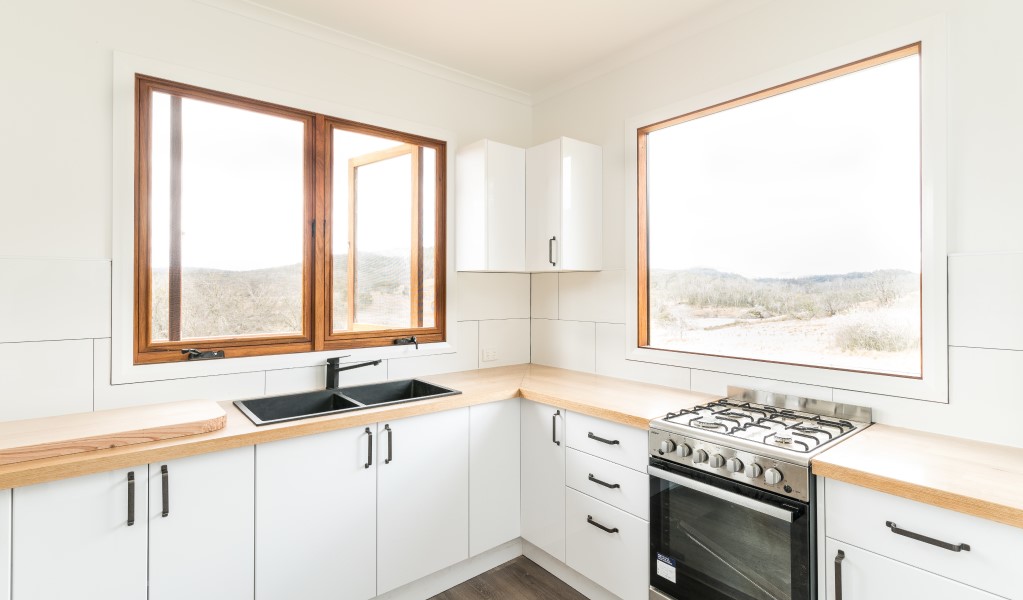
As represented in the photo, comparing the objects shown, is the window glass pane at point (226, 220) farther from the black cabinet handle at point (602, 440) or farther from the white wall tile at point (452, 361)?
the black cabinet handle at point (602, 440)

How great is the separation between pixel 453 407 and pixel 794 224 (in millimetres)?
1649

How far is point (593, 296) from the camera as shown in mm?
2941

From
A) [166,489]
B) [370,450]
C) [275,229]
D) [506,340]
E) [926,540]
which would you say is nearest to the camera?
[926,540]

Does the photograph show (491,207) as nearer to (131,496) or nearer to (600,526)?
(600,526)

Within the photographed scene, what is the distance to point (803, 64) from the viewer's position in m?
2.05

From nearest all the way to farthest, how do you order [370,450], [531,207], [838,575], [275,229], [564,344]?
[838,575] → [370,450] → [275,229] → [531,207] → [564,344]

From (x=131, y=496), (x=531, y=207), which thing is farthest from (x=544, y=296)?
(x=131, y=496)

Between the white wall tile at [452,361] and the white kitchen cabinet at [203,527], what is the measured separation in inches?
39.5

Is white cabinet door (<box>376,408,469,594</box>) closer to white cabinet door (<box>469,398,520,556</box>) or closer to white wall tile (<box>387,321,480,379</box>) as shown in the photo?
white cabinet door (<box>469,398,520,556</box>)

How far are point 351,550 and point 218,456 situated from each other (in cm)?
65

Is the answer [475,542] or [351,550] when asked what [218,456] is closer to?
[351,550]

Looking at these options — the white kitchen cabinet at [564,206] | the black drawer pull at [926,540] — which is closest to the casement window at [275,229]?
the white kitchen cabinet at [564,206]

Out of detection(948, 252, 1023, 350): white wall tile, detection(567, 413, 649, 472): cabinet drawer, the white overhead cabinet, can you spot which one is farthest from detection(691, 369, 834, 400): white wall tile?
the white overhead cabinet

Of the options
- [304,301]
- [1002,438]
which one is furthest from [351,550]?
A: [1002,438]
